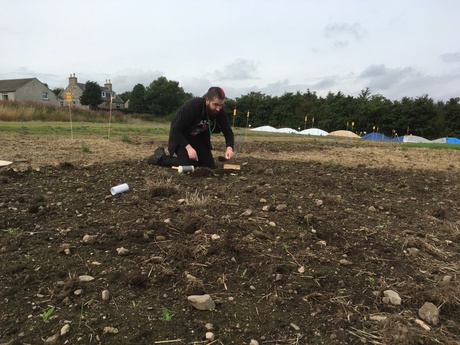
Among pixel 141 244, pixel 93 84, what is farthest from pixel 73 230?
pixel 93 84

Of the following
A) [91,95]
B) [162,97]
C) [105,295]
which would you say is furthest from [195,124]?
[162,97]

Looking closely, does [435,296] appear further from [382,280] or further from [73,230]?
[73,230]

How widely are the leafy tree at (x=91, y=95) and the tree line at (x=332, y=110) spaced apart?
11568 millimetres

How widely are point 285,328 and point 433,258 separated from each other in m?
1.62

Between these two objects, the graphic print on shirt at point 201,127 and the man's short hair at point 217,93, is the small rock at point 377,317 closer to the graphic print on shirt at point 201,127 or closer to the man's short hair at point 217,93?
the man's short hair at point 217,93

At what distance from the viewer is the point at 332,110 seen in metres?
57.8

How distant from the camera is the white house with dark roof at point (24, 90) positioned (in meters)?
54.2

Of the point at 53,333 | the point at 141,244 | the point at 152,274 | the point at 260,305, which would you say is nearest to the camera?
the point at 53,333

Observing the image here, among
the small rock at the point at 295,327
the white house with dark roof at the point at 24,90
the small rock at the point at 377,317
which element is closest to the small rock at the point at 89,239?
the small rock at the point at 295,327

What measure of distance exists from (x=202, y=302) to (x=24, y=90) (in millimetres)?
65500

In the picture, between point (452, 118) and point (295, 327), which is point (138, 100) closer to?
point (452, 118)

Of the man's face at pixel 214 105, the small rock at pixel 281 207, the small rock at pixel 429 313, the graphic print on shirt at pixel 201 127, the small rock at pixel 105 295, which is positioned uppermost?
the man's face at pixel 214 105

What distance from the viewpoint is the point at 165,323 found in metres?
1.70

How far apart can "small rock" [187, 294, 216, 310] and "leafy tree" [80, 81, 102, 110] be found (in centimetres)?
6230
